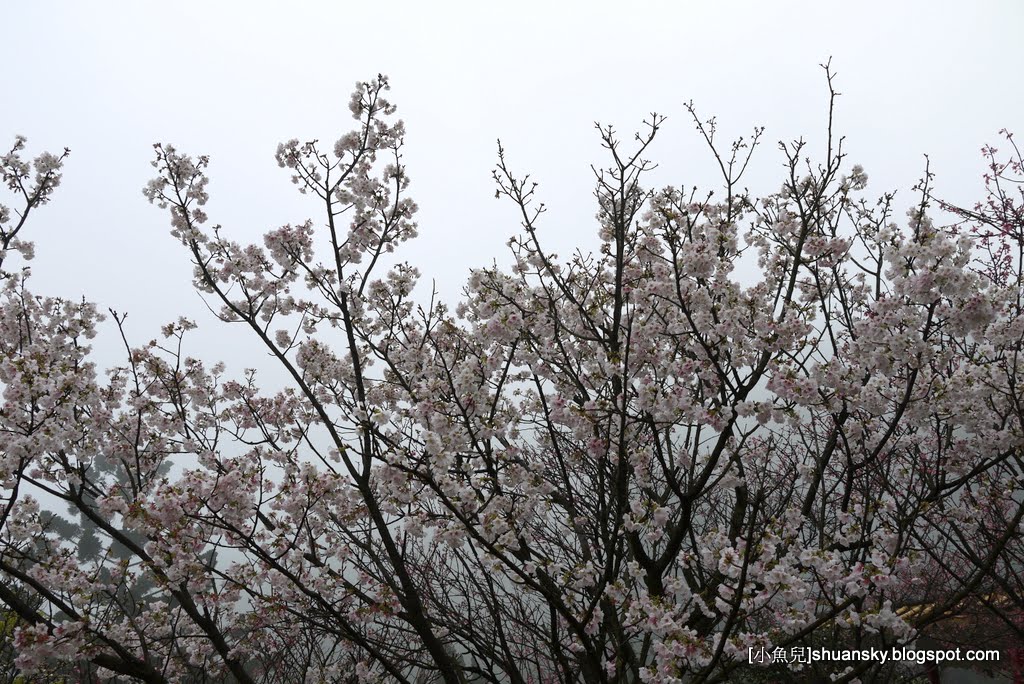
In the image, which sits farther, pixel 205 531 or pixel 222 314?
pixel 222 314

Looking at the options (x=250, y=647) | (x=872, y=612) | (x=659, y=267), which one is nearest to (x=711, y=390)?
(x=659, y=267)

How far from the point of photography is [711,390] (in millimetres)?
5184

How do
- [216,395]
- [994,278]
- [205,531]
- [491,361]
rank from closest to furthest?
[205,531], [491,361], [216,395], [994,278]

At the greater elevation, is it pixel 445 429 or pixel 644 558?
pixel 445 429

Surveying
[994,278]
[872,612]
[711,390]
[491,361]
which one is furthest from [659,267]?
[994,278]

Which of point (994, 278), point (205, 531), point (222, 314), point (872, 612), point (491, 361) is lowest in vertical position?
point (872, 612)

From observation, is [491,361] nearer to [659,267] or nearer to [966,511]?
[659,267]

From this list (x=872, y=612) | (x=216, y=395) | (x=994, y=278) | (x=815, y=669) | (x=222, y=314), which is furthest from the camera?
(x=994, y=278)

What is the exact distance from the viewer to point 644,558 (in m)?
5.18

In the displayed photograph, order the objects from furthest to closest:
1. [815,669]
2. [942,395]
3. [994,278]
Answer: [994,278] → [815,669] → [942,395]

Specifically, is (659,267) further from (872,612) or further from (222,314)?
(222,314)

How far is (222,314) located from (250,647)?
329 centimetres

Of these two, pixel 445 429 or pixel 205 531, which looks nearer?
pixel 205 531

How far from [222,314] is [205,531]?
2.21 metres
